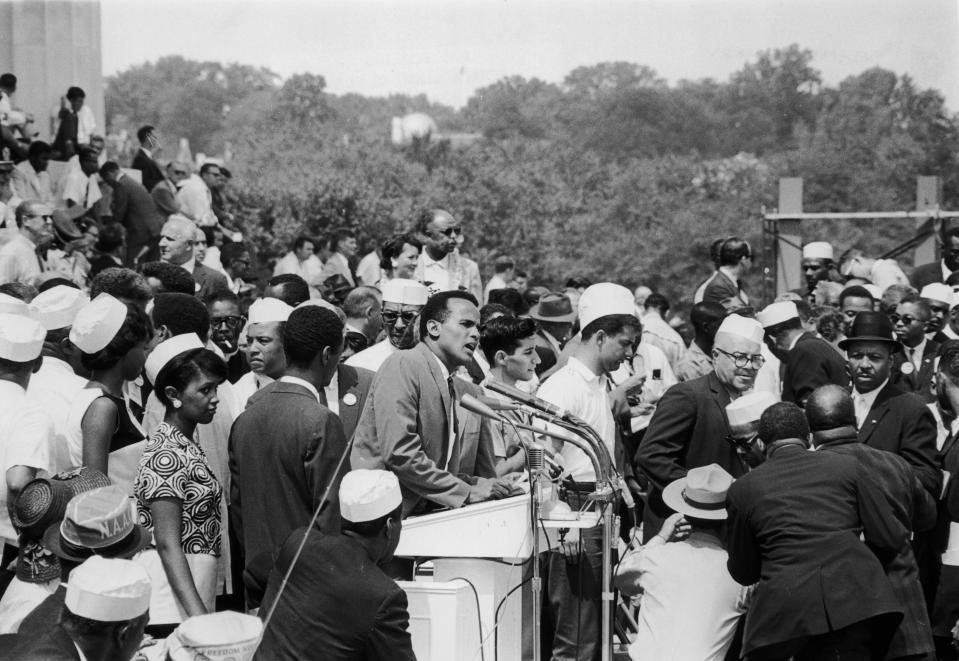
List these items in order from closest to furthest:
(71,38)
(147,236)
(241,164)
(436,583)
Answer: (436,583), (147,236), (71,38), (241,164)

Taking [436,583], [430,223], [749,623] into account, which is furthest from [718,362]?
[430,223]

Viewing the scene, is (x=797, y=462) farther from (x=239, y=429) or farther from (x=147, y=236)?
(x=147, y=236)

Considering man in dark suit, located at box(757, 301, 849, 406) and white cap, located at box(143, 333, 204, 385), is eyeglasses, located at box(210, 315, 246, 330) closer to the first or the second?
white cap, located at box(143, 333, 204, 385)

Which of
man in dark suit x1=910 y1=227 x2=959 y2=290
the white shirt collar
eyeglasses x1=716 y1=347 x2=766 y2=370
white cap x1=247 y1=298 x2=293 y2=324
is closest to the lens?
the white shirt collar

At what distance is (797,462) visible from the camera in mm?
5414

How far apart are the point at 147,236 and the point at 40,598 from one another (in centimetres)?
1227

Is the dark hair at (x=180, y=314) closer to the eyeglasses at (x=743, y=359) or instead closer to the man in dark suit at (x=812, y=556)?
the eyeglasses at (x=743, y=359)

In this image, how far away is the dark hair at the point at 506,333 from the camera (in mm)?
7668

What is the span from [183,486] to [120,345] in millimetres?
772

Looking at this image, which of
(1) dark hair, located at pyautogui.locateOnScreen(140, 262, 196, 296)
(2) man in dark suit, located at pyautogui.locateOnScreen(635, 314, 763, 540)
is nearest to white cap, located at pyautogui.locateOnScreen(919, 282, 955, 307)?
(2) man in dark suit, located at pyautogui.locateOnScreen(635, 314, 763, 540)

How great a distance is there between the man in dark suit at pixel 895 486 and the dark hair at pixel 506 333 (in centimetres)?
216

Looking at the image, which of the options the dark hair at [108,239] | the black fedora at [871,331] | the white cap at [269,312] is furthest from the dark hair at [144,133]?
the black fedora at [871,331]

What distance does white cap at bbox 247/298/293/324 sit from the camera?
687 cm

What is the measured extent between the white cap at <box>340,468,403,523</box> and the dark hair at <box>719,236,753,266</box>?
663 centimetres
